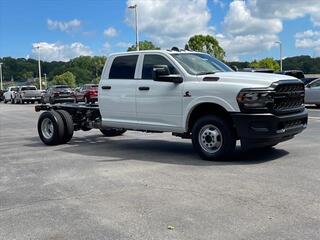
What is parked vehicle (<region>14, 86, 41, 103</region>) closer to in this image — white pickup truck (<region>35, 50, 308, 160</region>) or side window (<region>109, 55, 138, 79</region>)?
white pickup truck (<region>35, 50, 308, 160</region>)

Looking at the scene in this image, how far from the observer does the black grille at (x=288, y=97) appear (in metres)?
8.50

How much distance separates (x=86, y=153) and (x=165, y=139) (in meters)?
2.80

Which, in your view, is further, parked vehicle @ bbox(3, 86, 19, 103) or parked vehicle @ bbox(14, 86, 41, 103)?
parked vehicle @ bbox(3, 86, 19, 103)

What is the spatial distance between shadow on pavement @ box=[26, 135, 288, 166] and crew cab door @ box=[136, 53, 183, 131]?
65cm

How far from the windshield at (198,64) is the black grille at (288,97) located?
5.19ft

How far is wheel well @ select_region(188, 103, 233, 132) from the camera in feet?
29.2

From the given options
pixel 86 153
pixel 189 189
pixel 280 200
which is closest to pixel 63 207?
pixel 189 189

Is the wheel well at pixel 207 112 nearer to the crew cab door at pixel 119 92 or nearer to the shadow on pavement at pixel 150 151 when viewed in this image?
the shadow on pavement at pixel 150 151

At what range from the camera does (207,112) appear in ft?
30.2

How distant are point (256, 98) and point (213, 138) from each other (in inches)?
45.9

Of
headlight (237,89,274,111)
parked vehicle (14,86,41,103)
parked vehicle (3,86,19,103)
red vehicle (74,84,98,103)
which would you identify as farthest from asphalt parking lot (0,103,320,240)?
parked vehicle (3,86,19,103)

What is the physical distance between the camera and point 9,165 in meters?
9.52

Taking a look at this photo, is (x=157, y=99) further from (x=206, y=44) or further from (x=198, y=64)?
(x=206, y=44)

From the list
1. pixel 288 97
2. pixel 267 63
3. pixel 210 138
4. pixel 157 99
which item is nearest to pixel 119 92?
pixel 157 99
